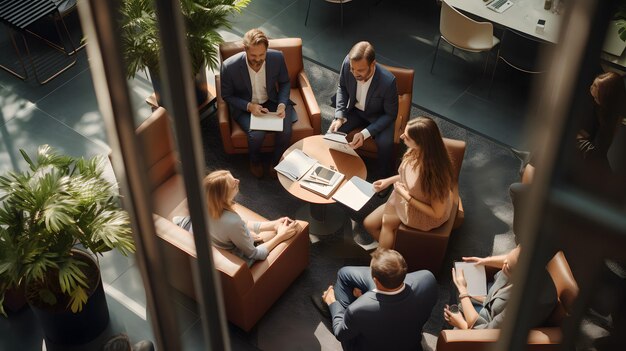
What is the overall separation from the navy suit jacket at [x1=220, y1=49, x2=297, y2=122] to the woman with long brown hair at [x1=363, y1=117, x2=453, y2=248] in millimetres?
1335

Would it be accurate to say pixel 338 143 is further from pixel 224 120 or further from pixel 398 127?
pixel 224 120

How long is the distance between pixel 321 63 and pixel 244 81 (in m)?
1.66

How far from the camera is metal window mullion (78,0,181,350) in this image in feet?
2.42

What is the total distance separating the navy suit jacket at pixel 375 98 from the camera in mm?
5800

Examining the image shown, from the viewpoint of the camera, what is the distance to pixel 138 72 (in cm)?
82

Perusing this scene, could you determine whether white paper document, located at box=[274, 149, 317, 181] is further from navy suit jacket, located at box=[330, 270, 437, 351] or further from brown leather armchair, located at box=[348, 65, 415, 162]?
navy suit jacket, located at box=[330, 270, 437, 351]

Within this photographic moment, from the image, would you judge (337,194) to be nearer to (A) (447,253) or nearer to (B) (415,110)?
(A) (447,253)

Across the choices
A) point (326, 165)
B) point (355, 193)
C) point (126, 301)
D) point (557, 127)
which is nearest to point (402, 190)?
point (355, 193)

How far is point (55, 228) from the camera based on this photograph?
164 inches

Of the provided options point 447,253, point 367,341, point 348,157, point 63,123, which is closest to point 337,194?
point 348,157

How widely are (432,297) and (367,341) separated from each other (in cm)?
47

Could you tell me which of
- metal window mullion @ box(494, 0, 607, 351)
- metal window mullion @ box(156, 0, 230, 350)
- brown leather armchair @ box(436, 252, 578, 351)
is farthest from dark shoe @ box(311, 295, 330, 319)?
metal window mullion @ box(494, 0, 607, 351)

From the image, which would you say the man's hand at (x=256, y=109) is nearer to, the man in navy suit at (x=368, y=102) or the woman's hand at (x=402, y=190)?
the man in navy suit at (x=368, y=102)

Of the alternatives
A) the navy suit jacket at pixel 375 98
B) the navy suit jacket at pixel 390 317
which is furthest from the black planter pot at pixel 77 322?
the navy suit jacket at pixel 375 98
